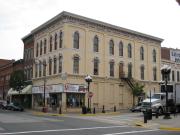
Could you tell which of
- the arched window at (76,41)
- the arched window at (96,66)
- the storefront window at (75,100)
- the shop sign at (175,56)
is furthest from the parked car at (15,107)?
the shop sign at (175,56)

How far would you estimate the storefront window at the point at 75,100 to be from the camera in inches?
1808

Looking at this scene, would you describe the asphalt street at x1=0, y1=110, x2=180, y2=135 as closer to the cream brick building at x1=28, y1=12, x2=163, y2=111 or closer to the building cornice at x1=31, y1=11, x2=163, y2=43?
the cream brick building at x1=28, y1=12, x2=163, y2=111

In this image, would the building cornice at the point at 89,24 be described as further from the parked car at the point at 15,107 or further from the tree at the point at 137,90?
the parked car at the point at 15,107

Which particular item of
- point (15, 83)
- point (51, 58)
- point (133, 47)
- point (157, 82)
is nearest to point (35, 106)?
point (15, 83)

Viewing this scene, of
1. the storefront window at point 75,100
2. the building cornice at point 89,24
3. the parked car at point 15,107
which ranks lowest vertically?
the parked car at point 15,107

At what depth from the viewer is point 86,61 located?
4831cm

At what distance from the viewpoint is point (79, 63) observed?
47312mm

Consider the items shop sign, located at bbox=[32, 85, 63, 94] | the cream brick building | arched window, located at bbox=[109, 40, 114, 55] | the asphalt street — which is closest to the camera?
the asphalt street

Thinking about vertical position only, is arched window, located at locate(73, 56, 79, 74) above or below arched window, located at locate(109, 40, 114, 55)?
below

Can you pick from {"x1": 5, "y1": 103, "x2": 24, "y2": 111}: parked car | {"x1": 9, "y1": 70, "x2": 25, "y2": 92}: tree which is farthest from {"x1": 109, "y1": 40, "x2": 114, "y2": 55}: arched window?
{"x1": 5, "y1": 103, "x2": 24, "y2": 111}: parked car

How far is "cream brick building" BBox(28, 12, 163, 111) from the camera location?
46312 mm

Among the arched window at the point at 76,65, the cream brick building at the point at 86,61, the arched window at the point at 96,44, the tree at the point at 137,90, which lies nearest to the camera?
the cream brick building at the point at 86,61

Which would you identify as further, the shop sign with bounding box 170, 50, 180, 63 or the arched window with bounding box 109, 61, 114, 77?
the shop sign with bounding box 170, 50, 180, 63

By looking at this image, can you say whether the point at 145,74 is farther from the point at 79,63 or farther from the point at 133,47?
the point at 79,63
